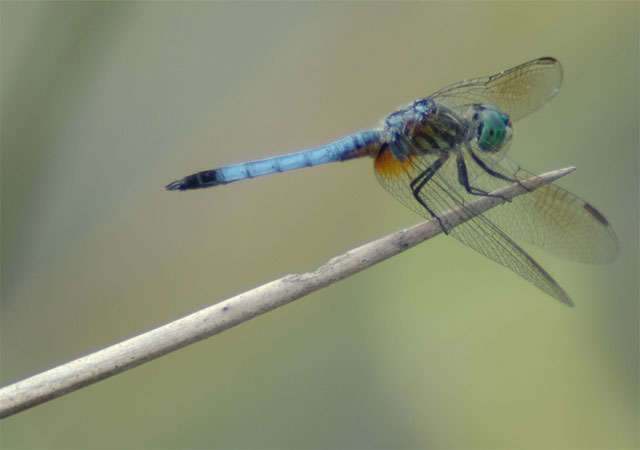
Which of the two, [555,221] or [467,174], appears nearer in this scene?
[555,221]

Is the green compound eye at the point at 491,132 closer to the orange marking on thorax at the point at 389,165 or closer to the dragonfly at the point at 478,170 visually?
the dragonfly at the point at 478,170

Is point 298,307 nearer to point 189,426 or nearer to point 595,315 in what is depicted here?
point 189,426

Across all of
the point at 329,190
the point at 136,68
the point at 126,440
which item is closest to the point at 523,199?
the point at 329,190

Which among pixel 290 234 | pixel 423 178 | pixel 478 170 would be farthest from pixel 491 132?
pixel 290 234

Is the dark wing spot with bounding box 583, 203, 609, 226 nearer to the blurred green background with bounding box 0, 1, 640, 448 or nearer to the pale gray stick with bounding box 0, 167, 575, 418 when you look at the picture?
the blurred green background with bounding box 0, 1, 640, 448

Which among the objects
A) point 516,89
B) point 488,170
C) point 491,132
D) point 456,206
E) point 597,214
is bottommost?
point 597,214

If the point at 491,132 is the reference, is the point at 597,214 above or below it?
below

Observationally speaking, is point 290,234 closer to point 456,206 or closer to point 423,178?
point 423,178
